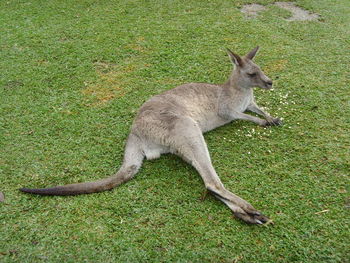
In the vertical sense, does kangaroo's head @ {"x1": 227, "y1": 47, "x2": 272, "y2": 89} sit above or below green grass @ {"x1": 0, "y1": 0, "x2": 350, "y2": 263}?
above

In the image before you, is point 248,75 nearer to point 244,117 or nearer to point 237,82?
point 237,82

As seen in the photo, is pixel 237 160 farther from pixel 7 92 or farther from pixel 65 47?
pixel 65 47

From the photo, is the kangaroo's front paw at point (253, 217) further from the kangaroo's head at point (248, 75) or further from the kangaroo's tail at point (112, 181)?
A: the kangaroo's head at point (248, 75)

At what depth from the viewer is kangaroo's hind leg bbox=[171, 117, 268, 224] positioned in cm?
298

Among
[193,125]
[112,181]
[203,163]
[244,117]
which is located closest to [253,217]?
[203,163]

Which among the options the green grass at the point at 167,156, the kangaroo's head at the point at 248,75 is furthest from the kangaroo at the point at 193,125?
the green grass at the point at 167,156

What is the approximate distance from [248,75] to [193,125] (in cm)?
118

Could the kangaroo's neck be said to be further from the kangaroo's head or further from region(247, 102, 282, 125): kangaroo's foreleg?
region(247, 102, 282, 125): kangaroo's foreleg

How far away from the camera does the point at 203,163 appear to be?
10.8 ft

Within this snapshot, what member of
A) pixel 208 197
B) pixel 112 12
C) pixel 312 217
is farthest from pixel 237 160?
pixel 112 12

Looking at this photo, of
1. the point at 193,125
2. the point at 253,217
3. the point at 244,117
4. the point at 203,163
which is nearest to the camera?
the point at 253,217

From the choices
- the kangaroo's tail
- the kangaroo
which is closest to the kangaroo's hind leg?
the kangaroo

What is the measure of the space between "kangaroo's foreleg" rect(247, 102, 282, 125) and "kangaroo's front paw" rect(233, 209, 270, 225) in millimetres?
1506

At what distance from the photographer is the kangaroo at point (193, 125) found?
126 inches
